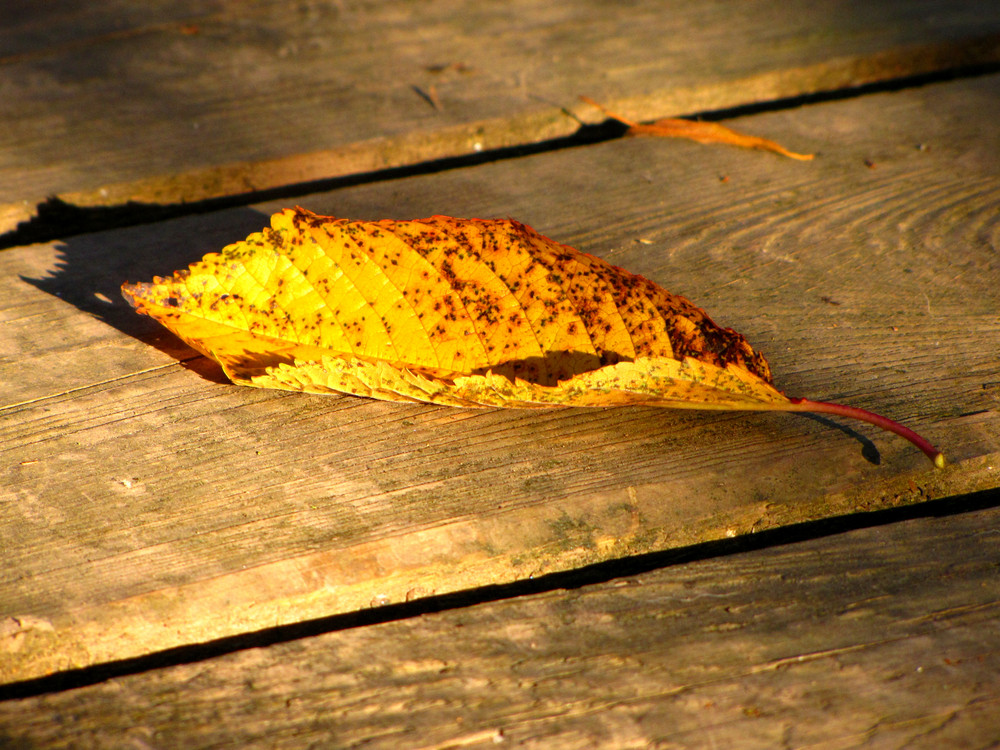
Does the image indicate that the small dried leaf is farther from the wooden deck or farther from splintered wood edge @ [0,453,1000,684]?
splintered wood edge @ [0,453,1000,684]

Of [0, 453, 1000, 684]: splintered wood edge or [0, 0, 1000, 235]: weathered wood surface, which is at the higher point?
[0, 0, 1000, 235]: weathered wood surface

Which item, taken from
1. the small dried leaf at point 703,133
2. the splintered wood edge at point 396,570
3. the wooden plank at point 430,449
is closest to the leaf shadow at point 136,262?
the wooden plank at point 430,449

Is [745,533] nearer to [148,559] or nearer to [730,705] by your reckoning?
[730,705]

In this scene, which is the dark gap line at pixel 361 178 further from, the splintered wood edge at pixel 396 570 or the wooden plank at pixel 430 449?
the splintered wood edge at pixel 396 570

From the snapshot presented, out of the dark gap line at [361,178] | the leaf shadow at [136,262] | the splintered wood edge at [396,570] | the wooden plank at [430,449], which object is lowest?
the splintered wood edge at [396,570]

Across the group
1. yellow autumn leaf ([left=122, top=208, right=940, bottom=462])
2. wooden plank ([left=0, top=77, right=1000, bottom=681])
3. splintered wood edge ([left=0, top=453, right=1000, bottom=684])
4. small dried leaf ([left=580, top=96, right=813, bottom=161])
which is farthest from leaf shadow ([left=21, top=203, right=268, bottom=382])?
small dried leaf ([left=580, top=96, right=813, bottom=161])

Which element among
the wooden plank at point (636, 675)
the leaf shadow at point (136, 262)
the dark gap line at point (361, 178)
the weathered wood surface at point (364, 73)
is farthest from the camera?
the weathered wood surface at point (364, 73)

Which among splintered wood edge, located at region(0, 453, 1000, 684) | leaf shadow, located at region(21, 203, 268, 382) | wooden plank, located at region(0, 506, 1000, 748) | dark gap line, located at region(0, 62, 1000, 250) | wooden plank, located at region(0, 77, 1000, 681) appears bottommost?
wooden plank, located at region(0, 506, 1000, 748)
